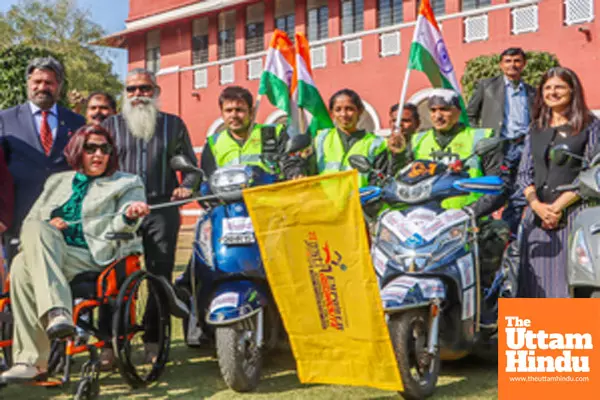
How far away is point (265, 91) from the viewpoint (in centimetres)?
777

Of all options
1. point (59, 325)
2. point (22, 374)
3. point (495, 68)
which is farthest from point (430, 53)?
point (495, 68)

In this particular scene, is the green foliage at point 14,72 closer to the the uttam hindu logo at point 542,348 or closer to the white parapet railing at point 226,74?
the the uttam hindu logo at point 542,348

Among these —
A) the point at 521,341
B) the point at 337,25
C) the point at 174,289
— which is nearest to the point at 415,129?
the point at 174,289

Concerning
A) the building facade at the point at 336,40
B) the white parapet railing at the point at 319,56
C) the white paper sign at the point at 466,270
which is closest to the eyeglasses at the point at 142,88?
the white paper sign at the point at 466,270

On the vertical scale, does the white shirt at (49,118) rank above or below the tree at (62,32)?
below

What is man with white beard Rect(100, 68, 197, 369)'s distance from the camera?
4.94m

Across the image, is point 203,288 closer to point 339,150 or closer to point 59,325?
point 59,325

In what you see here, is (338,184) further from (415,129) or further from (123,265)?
(415,129)

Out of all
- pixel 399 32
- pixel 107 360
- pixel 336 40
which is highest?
pixel 336 40

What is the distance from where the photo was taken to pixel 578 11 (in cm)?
1481

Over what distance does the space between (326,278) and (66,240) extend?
160 cm

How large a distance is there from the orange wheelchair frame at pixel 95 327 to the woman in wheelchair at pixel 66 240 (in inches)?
3.1

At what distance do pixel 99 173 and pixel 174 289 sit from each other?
34.8 inches

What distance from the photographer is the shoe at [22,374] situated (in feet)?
11.7
